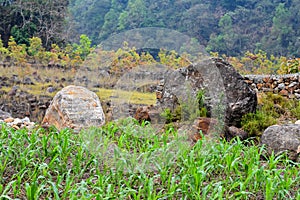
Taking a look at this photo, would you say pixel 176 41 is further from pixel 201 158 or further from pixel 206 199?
pixel 206 199

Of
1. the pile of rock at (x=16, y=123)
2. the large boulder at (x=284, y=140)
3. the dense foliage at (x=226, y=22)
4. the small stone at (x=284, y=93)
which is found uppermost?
the dense foliage at (x=226, y=22)

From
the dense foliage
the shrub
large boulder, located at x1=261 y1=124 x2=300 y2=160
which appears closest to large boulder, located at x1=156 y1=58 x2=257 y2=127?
the shrub

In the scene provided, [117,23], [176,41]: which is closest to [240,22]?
[117,23]

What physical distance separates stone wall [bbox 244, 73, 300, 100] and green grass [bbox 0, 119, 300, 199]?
300 centimetres

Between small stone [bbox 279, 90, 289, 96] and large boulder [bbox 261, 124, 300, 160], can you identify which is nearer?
large boulder [bbox 261, 124, 300, 160]

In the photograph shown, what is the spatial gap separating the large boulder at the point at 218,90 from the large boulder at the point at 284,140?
3.41ft

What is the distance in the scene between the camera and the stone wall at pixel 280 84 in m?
6.04

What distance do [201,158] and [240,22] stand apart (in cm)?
1237

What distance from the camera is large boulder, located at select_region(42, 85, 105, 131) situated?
507cm

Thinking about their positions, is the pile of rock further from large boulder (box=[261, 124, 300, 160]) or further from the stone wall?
the stone wall

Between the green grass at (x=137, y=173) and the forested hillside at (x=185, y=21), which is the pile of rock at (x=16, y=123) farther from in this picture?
the forested hillside at (x=185, y=21)

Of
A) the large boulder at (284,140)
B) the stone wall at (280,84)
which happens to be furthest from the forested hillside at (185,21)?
the large boulder at (284,140)

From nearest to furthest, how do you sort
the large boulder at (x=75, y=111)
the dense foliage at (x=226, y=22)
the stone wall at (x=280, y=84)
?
the large boulder at (x=75, y=111) < the stone wall at (x=280, y=84) < the dense foliage at (x=226, y=22)

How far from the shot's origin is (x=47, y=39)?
52.1ft
